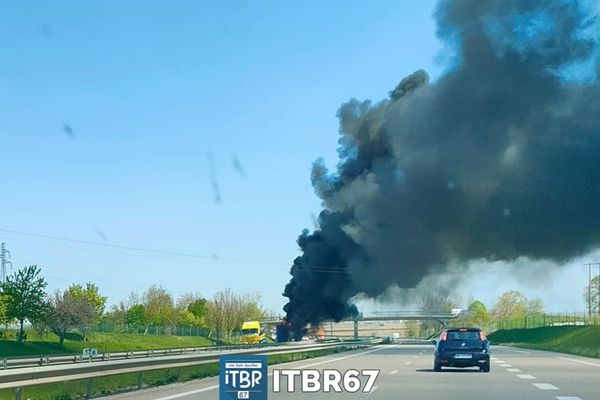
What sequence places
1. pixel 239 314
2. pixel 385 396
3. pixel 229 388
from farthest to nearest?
Result: 1. pixel 239 314
2. pixel 385 396
3. pixel 229 388

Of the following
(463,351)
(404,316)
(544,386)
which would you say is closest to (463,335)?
(463,351)

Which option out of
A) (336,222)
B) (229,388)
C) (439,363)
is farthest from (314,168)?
(229,388)

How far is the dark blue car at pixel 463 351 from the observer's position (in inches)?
1200

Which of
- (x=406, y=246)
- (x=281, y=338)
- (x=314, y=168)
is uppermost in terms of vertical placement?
(x=314, y=168)

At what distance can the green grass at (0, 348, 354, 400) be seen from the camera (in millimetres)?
19688

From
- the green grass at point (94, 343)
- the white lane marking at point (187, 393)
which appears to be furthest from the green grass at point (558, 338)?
the green grass at point (94, 343)

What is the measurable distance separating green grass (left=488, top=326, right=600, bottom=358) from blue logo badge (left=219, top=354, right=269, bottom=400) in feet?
147

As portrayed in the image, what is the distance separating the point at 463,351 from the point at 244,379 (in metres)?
24.0

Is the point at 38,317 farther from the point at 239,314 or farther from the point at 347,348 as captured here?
the point at 239,314

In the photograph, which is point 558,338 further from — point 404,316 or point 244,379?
point 244,379

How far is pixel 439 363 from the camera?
30.8 m

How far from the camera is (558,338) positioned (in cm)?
9038

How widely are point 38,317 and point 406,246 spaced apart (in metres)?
36.9

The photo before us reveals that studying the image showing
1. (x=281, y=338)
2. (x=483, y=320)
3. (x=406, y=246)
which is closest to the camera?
(x=406, y=246)
